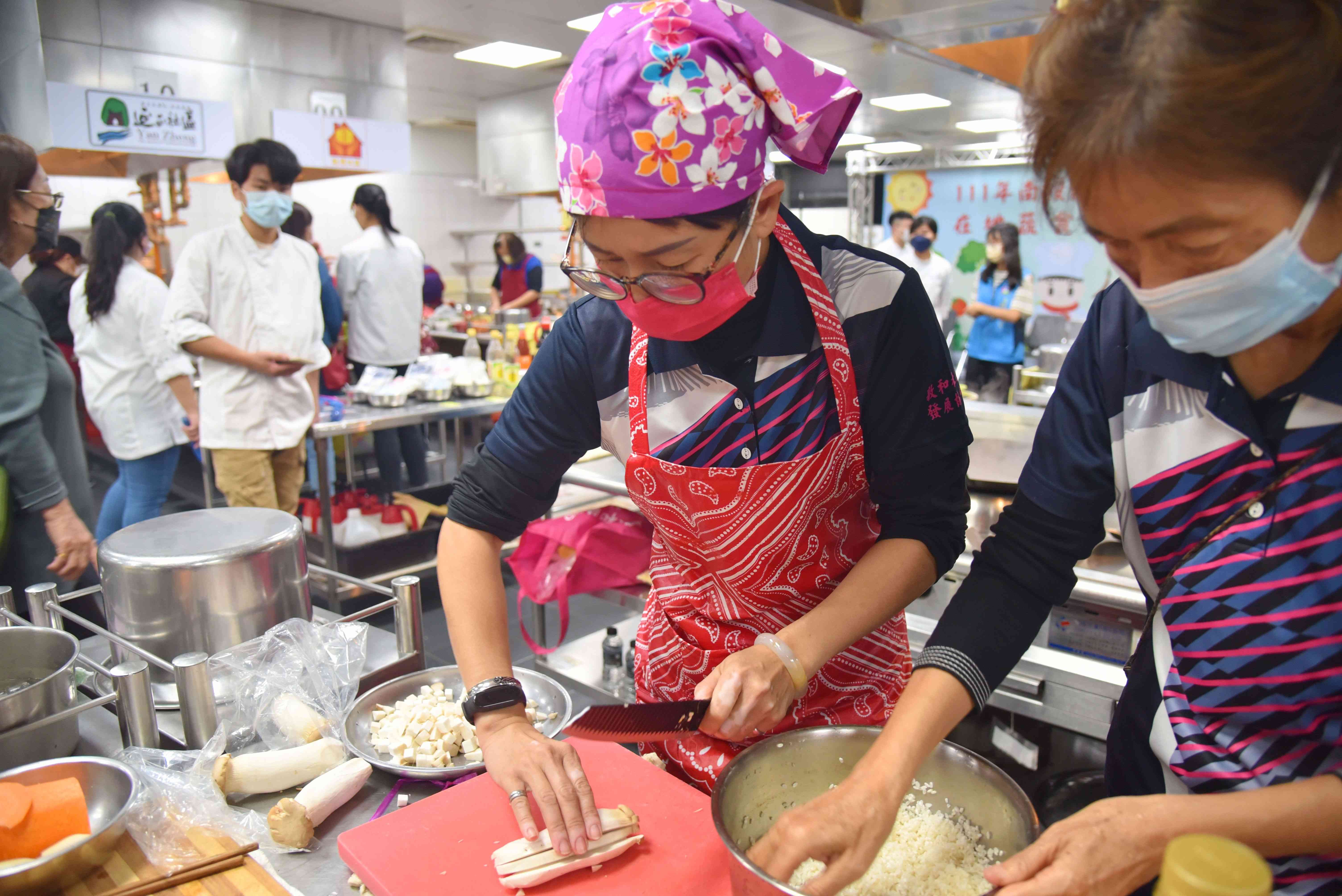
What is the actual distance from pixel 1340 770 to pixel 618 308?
0.97 meters

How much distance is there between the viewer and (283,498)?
403 cm

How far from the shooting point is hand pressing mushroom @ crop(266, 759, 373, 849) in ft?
3.58

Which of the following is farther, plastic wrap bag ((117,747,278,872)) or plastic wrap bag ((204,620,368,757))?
plastic wrap bag ((204,620,368,757))

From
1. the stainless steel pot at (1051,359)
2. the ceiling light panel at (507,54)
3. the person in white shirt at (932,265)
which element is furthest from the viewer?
the person in white shirt at (932,265)

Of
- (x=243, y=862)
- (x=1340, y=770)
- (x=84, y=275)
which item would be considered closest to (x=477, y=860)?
(x=243, y=862)

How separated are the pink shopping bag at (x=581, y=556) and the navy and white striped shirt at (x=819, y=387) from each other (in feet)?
4.63

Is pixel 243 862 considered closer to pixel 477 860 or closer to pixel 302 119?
pixel 477 860

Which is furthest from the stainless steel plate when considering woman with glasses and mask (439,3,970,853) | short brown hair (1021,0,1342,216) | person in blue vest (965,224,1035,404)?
person in blue vest (965,224,1035,404)

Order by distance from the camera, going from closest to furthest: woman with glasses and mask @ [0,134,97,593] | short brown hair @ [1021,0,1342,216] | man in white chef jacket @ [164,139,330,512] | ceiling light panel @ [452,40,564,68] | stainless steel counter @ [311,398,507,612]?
short brown hair @ [1021,0,1342,216]
woman with glasses and mask @ [0,134,97,593]
man in white chef jacket @ [164,139,330,512]
stainless steel counter @ [311,398,507,612]
ceiling light panel @ [452,40,564,68]

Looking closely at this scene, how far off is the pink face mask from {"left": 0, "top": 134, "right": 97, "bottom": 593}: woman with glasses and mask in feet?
5.55

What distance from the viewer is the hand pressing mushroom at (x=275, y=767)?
3.88 ft

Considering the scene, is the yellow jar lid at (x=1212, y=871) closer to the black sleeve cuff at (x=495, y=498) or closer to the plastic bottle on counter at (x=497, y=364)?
the black sleeve cuff at (x=495, y=498)

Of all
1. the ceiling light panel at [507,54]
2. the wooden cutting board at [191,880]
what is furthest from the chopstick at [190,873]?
the ceiling light panel at [507,54]

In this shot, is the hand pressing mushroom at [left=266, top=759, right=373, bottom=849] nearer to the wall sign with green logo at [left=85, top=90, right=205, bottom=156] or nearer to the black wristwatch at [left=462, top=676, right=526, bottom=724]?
the black wristwatch at [left=462, top=676, right=526, bottom=724]
